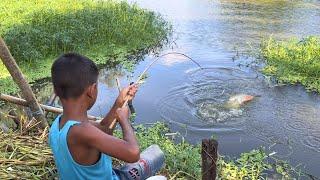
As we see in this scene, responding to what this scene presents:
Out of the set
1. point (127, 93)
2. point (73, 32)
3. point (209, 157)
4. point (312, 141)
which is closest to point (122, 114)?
point (127, 93)

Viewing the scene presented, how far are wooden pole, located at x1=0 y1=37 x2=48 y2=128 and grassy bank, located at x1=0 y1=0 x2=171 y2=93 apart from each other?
3.06 meters

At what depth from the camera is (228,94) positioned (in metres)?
7.20

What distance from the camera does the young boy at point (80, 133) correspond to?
6.74 feet

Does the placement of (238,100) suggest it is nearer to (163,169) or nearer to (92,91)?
(163,169)

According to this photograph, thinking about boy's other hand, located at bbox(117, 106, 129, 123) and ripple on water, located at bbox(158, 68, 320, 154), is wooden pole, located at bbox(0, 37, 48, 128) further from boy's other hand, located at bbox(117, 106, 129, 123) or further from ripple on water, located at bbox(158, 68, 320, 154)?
ripple on water, located at bbox(158, 68, 320, 154)

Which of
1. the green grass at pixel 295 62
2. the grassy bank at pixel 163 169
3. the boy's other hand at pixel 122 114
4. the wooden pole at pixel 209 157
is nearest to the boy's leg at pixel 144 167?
the wooden pole at pixel 209 157

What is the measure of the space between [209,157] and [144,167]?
44 centimetres

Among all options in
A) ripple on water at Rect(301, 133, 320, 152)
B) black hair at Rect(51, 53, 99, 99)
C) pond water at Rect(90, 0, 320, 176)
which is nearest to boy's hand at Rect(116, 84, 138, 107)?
black hair at Rect(51, 53, 99, 99)

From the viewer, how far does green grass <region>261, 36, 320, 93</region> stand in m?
7.63

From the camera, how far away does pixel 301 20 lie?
11617mm

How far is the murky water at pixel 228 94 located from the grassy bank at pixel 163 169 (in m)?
0.68

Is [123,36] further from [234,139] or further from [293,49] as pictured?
[234,139]

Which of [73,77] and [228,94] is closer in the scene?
[73,77]

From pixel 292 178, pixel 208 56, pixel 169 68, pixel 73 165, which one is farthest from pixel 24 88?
pixel 208 56
